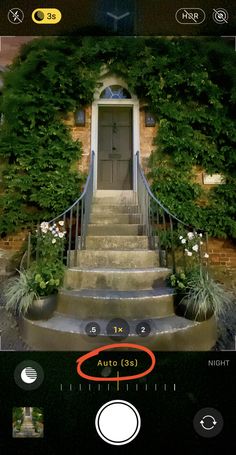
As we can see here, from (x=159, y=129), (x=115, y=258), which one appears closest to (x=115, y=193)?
(x=159, y=129)

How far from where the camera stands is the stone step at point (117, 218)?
385 cm

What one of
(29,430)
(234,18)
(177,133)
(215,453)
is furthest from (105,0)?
(177,133)

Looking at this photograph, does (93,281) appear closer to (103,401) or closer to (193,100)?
(103,401)

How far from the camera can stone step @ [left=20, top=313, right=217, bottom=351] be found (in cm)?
137

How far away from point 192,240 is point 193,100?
2.27 m

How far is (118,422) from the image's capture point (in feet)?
3.94

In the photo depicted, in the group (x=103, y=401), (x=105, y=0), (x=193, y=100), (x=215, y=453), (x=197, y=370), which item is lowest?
(x=215, y=453)

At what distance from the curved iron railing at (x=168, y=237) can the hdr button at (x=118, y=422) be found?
167 cm

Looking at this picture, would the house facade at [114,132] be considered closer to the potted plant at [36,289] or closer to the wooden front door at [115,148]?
the wooden front door at [115,148]

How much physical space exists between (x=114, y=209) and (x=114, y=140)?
4.19 ft

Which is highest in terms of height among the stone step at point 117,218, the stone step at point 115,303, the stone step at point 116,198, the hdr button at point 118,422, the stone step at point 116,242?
the stone step at point 116,198

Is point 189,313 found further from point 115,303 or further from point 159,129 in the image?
point 159,129

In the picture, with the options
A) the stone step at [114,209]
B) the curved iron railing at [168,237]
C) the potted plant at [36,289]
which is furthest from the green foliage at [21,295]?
the stone step at [114,209]

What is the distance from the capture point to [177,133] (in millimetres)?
4039
